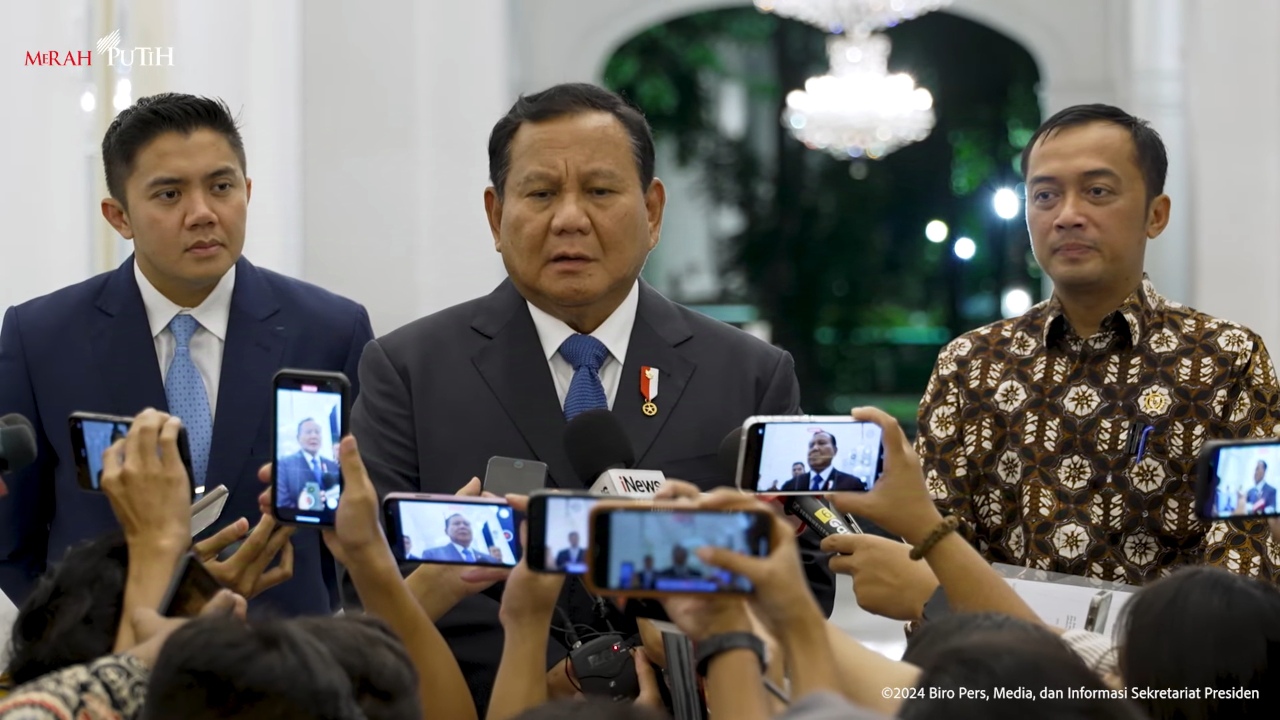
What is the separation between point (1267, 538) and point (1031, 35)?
7.89 meters

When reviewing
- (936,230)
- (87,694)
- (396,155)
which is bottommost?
(87,694)

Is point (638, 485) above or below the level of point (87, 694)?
above

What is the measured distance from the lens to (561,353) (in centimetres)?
247

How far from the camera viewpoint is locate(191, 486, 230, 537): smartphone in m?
2.05

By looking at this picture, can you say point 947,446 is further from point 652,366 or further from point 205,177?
point 205,177

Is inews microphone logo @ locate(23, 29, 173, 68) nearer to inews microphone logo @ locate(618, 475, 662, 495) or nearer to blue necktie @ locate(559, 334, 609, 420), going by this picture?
blue necktie @ locate(559, 334, 609, 420)

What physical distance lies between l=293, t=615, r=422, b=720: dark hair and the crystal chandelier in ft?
25.8

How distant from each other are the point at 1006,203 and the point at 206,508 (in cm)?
1028

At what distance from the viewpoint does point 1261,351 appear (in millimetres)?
2559

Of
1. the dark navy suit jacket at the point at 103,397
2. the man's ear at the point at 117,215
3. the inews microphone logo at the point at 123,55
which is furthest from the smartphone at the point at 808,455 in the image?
the inews microphone logo at the point at 123,55

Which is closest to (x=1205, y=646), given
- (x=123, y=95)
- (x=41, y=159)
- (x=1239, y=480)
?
(x=1239, y=480)

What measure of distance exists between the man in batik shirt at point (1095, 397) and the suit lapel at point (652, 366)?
1.71 feet

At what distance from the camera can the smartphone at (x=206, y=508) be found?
2051 millimetres

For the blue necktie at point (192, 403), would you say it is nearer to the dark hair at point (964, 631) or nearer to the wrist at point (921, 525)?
the wrist at point (921, 525)
